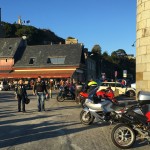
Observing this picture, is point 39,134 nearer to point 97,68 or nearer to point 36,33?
point 97,68

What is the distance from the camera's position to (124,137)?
9.09 m

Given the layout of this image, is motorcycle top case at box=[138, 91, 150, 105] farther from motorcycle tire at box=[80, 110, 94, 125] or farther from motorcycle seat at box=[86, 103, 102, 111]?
motorcycle tire at box=[80, 110, 94, 125]

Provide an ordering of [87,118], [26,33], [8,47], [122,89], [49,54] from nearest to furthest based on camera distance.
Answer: [87,118]
[122,89]
[49,54]
[8,47]
[26,33]

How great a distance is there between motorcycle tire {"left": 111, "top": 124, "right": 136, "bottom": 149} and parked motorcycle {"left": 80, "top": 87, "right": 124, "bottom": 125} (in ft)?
5.29

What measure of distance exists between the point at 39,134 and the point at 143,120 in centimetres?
333

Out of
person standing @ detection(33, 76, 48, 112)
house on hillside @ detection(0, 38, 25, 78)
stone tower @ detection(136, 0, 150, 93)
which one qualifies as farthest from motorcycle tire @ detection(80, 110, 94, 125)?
house on hillside @ detection(0, 38, 25, 78)

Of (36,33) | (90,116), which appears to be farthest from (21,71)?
(90,116)

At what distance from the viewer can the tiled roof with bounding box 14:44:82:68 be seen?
62750 mm

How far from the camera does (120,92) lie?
112ft

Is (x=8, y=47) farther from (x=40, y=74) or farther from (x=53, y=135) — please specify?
(x=53, y=135)

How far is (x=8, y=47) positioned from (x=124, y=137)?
59.6 m

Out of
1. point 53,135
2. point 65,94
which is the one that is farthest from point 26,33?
point 53,135

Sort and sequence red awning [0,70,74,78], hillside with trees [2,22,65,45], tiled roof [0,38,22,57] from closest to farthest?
red awning [0,70,74,78], tiled roof [0,38,22,57], hillside with trees [2,22,65,45]

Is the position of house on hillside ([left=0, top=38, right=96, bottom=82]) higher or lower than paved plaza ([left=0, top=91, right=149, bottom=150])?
higher
